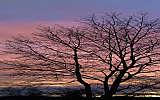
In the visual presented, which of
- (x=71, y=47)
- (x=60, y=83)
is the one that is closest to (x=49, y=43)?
(x=71, y=47)

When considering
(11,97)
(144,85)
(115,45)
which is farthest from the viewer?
(11,97)

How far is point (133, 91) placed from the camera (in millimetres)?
7207

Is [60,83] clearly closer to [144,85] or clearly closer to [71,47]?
[71,47]

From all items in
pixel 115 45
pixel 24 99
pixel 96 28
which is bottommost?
pixel 24 99

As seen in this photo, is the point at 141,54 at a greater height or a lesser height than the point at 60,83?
greater

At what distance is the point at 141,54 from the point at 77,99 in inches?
112

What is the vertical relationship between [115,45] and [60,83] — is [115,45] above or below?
above

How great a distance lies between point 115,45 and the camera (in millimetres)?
7434

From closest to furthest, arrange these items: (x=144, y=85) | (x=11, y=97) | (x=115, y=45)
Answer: (x=144, y=85) → (x=115, y=45) → (x=11, y=97)

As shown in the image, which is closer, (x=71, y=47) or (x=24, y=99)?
(x=71, y=47)

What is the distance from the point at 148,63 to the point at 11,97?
18.7 feet

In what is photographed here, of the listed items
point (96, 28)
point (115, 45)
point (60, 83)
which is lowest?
point (60, 83)

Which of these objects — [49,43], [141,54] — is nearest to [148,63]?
[141,54]

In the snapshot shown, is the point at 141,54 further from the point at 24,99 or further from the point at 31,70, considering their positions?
the point at 24,99
